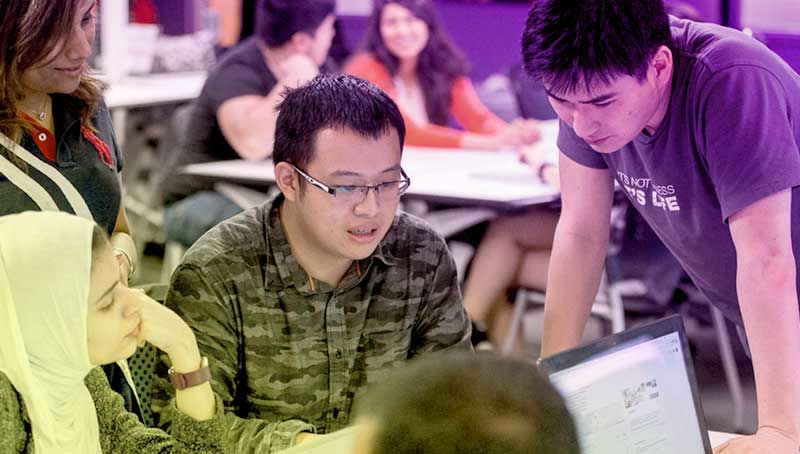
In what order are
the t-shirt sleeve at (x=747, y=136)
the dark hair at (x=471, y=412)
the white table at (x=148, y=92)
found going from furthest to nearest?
the white table at (x=148, y=92) < the t-shirt sleeve at (x=747, y=136) < the dark hair at (x=471, y=412)

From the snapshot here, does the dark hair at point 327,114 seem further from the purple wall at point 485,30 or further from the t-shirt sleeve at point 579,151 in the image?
the purple wall at point 485,30

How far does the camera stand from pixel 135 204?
5.57m

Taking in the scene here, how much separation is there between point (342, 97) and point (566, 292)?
1.78 ft

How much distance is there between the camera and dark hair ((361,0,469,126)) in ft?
15.3

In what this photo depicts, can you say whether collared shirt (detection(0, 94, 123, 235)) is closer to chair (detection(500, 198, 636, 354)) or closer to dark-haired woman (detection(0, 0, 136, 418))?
dark-haired woman (detection(0, 0, 136, 418))

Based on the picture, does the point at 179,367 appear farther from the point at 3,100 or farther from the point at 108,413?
the point at 3,100

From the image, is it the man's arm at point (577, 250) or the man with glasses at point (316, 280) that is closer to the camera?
the man with glasses at point (316, 280)

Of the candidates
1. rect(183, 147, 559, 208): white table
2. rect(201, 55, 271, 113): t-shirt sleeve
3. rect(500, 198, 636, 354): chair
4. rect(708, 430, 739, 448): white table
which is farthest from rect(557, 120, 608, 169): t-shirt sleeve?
rect(201, 55, 271, 113): t-shirt sleeve

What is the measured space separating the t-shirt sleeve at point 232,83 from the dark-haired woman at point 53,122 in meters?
2.03

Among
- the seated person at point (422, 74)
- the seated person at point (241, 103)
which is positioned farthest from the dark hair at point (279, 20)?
the seated person at point (422, 74)

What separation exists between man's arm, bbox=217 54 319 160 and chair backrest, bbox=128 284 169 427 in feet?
6.77

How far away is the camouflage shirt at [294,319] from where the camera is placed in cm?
161

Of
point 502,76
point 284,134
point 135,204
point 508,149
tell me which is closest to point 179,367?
point 284,134

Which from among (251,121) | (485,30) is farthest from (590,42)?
(485,30)
